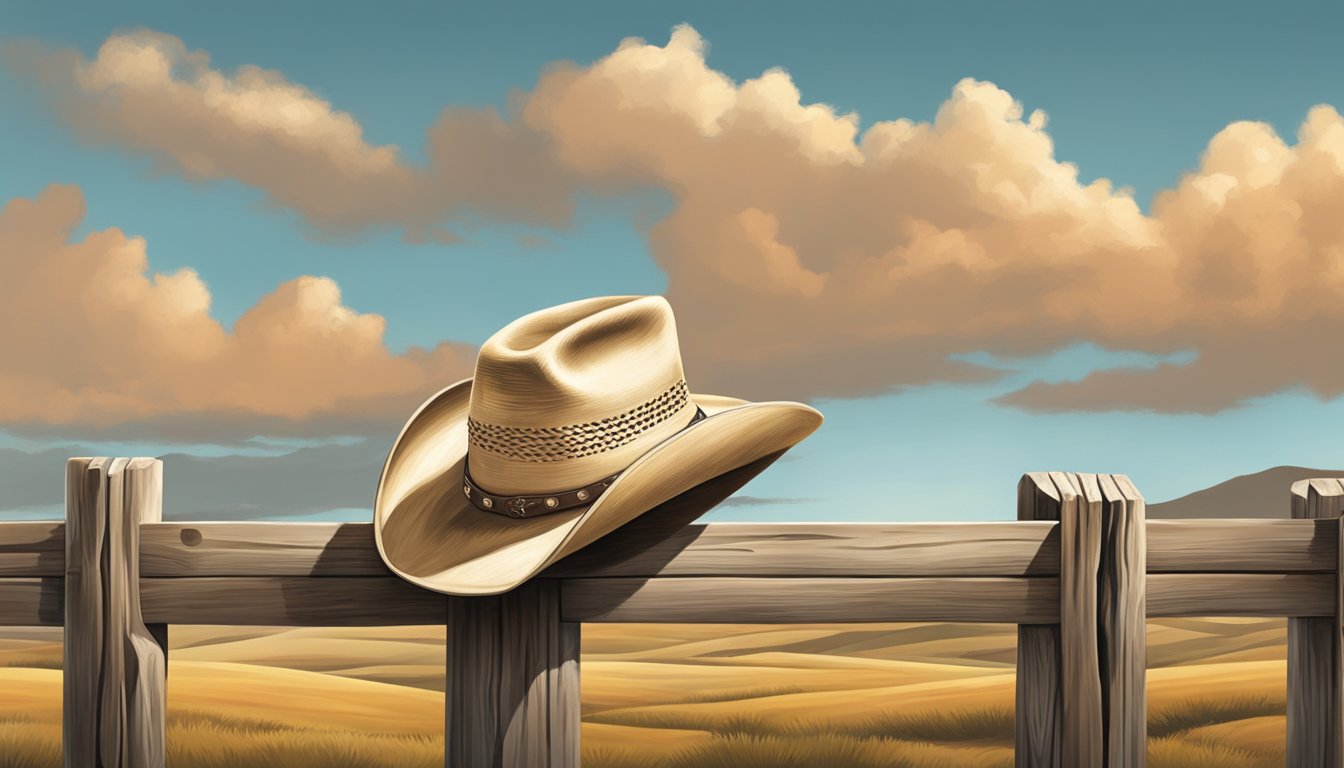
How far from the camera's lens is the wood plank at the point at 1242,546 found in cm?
257

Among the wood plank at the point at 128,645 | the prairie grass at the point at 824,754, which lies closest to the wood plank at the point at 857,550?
the wood plank at the point at 128,645

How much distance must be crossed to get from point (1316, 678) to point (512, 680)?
1904 millimetres

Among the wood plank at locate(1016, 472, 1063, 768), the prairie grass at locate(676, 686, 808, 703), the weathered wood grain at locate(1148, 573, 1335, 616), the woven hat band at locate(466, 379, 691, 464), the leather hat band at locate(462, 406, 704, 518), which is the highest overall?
the woven hat band at locate(466, 379, 691, 464)

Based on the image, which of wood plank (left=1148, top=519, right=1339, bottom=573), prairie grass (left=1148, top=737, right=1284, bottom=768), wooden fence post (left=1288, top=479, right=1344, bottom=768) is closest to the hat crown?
wood plank (left=1148, top=519, right=1339, bottom=573)

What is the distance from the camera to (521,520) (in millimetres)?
2482

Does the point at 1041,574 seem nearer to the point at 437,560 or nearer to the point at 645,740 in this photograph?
the point at 437,560

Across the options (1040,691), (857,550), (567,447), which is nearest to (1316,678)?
(1040,691)

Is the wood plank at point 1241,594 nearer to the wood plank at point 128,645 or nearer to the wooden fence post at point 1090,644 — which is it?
the wooden fence post at point 1090,644

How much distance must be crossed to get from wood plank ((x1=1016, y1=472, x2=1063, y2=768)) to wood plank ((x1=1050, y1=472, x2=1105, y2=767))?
3 cm

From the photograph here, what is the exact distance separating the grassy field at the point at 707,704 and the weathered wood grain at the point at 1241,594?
93.3 inches

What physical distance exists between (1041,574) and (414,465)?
150 centimetres

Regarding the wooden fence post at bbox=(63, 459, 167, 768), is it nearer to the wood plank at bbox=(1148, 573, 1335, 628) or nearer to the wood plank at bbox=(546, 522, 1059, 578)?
the wood plank at bbox=(546, 522, 1059, 578)

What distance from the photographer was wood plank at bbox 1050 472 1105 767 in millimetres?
2512

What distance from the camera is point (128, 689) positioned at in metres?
2.61
